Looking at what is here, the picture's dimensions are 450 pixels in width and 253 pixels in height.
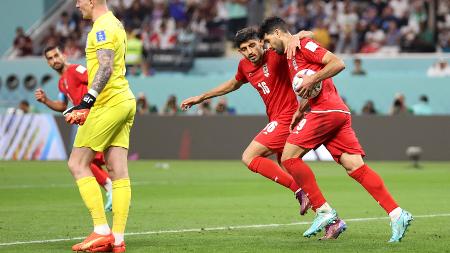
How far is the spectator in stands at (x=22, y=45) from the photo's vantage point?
119 feet

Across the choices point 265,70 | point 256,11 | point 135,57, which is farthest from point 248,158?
point 256,11

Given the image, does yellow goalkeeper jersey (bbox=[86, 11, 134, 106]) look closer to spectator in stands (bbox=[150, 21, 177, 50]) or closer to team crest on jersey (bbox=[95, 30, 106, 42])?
team crest on jersey (bbox=[95, 30, 106, 42])

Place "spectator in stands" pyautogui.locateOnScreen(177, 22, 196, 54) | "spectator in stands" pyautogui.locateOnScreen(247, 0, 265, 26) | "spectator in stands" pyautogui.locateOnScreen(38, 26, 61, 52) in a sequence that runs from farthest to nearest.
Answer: "spectator in stands" pyautogui.locateOnScreen(38, 26, 61, 52) < "spectator in stands" pyautogui.locateOnScreen(177, 22, 196, 54) < "spectator in stands" pyautogui.locateOnScreen(247, 0, 265, 26)

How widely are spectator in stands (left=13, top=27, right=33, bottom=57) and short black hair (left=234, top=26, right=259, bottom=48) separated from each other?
80.6 ft

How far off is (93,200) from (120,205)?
0.25 meters

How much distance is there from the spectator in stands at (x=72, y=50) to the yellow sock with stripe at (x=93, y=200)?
24.6 metres

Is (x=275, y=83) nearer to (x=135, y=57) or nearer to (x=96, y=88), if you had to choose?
(x=96, y=88)

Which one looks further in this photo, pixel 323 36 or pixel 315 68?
pixel 323 36

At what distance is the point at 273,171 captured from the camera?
42.0 feet

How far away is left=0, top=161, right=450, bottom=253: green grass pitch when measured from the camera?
35.4 feet

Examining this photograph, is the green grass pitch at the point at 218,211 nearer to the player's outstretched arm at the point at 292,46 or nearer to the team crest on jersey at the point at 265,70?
the team crest on jersey at the point at 265,70

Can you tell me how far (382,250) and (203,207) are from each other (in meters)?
A: 5.86

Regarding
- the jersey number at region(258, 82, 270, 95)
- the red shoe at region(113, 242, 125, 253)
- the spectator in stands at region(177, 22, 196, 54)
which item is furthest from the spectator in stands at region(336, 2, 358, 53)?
the red shoe at region(113, 242, 125, 253)

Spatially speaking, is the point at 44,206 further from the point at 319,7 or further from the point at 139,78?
the point at 319,7
